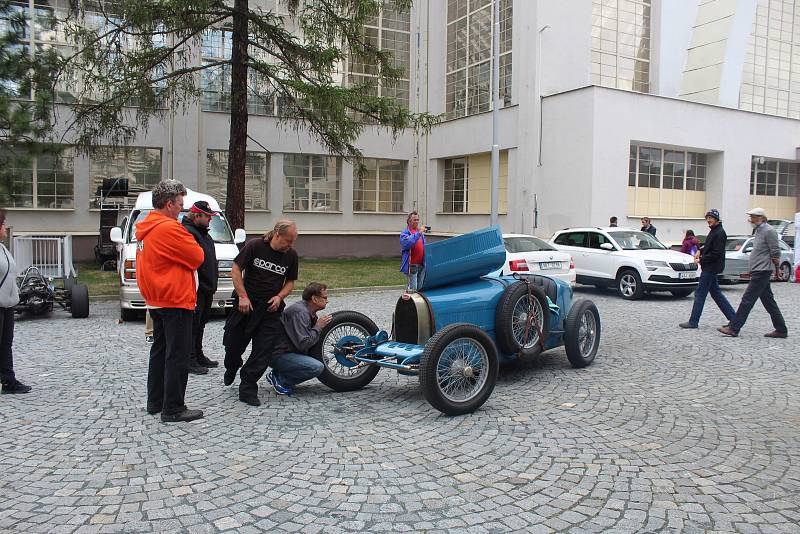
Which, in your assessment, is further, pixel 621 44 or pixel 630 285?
pixel 621 44

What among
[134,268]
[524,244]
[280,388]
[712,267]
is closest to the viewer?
[280,388]

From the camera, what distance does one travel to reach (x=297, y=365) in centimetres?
605

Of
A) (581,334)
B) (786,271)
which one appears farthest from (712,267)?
(786,271)

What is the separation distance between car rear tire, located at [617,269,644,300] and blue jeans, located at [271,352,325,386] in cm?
1070

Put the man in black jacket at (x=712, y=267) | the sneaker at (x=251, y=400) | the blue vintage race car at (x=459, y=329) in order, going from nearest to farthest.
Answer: the blue vintage race car at (x=459, y=329) → the sneaker at (x=251, y=400) → the man in black jacket at (x=712, y=267)

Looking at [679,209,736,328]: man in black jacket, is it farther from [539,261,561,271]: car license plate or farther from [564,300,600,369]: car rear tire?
[539,261,561,271]: car license plate

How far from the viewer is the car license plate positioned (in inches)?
564

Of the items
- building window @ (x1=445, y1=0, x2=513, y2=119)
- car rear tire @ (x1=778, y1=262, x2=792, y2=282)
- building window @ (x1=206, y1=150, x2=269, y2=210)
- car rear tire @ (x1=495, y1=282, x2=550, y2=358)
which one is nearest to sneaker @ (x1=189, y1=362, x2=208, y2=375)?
car rear tire @ (x1=495, y1=282, x2=550, y2=358)

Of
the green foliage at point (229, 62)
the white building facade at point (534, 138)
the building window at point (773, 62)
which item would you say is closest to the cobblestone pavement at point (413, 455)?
the green foliage at point (229, 62)

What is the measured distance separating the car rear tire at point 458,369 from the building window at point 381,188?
77.4 feet

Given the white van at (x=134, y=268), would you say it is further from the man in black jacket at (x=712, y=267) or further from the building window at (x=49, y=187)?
the building window at (x=49, y=187)

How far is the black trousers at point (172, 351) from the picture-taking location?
5.34 m

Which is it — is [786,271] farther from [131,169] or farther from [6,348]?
[131,169]

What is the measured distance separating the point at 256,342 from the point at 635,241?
1251cm
